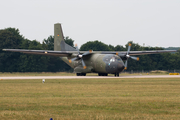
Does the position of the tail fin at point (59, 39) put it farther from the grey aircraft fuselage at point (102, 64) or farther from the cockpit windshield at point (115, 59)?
the cockpit windshield at point (115, 59)

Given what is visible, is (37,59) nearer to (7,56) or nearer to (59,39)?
(7,56)

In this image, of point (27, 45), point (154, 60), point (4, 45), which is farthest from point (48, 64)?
point (154, 60)

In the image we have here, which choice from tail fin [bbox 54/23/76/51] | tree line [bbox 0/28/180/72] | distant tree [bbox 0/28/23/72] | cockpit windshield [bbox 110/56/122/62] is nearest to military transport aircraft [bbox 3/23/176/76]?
cockpit windshield [bbox 110/56/122/62]

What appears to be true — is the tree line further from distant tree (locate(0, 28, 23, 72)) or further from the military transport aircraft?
the military transport aircraft

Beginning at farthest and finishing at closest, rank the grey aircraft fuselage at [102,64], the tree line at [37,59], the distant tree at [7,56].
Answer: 1. the distant tree at [7,56]
2. the tree line at [37,59]
3. the grey aircraft fuselage at [102,64]

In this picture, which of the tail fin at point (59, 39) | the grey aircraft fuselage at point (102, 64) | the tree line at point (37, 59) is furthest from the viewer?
Result: the tree line at point (37, 59)

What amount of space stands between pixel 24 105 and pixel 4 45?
253ft

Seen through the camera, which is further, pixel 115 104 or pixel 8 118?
pixel 115 104

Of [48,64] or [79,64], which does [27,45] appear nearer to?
[48,64]

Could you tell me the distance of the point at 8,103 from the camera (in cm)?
1666

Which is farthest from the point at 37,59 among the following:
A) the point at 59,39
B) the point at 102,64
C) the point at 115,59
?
the point at 115,59

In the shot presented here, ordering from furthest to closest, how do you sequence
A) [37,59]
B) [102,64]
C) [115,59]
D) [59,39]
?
[37,59] < [59,39] < [102,64] < [115,59]

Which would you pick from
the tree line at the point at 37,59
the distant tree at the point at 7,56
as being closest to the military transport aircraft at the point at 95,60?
the tree line at the point at 37,59

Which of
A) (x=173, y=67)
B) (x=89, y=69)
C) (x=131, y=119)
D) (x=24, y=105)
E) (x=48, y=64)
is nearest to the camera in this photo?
(x=131, y=119)
